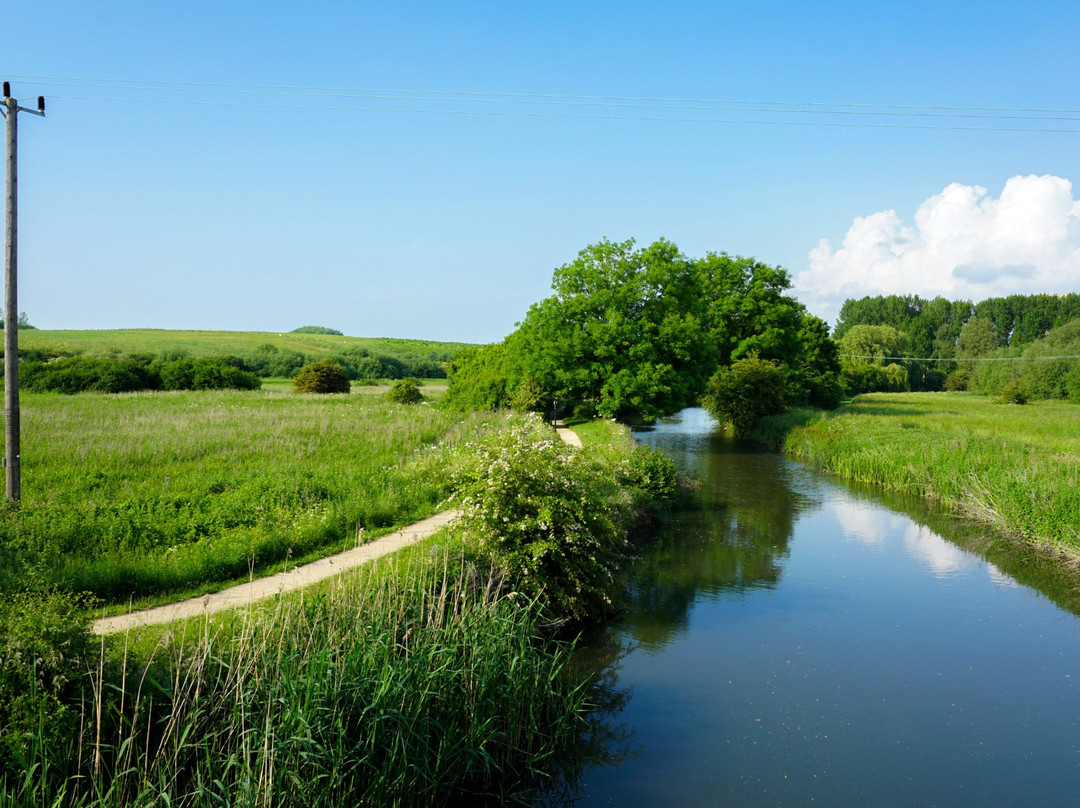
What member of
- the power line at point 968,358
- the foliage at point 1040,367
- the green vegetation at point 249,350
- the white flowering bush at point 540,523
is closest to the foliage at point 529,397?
the white flowering bush at point 540,523

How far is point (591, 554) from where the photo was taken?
38.4ft

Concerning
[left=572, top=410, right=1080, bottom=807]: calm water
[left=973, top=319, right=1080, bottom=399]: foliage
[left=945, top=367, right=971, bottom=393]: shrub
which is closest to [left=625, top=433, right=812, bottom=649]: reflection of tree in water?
[left=572, top=410, right=1080, bottom=807]: calm water

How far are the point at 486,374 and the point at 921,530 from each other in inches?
1063

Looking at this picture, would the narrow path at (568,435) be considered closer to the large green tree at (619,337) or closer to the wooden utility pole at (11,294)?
the large green tree at (619,337)

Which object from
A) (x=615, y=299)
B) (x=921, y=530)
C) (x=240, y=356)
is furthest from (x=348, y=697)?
(x=240, y=356)

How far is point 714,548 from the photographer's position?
56.6ft

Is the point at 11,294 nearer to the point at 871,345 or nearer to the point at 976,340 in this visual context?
the point at 871,345

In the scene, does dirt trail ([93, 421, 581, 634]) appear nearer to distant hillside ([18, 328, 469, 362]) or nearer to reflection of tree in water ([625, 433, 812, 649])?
reflection of tree in water ([625, 433, 812, 649])

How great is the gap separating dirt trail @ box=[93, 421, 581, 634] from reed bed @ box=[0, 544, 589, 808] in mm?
692

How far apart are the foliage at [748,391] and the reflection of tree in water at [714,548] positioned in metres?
10.7

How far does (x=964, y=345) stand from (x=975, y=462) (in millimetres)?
84769

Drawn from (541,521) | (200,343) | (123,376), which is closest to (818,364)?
(123,376)

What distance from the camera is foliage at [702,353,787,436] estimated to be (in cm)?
3947

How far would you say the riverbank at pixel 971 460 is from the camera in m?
16.8
